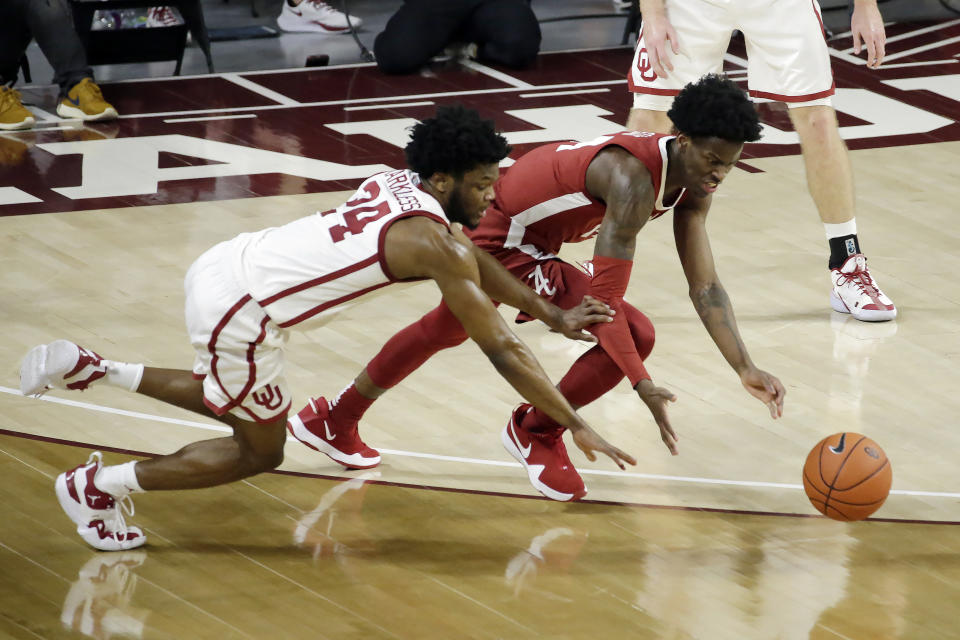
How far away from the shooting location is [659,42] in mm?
5891

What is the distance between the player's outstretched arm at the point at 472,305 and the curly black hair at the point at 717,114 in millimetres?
790

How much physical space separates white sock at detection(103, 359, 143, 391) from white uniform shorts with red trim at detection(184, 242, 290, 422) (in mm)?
279

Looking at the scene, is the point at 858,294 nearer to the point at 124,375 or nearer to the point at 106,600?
the point at 124,375

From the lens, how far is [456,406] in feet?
16.9

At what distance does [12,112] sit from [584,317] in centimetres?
516

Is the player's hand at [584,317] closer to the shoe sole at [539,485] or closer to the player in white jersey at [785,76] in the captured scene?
the shoe sole at [539,485]

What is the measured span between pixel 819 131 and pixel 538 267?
6.33ft

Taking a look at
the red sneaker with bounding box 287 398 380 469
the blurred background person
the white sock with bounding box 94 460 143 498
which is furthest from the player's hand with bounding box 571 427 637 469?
the blurred background person

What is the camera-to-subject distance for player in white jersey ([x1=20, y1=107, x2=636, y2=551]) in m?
3.73

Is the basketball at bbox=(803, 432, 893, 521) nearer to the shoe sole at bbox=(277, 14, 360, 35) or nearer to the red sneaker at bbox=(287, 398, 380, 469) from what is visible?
the red sneaker at bbox=(287, 398, 380, 469)

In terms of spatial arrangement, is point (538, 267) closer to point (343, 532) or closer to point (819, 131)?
point (343, 532)

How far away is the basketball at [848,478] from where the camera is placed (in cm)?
404

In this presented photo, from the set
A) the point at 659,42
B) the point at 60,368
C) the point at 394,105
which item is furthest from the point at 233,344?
the point at 394,105

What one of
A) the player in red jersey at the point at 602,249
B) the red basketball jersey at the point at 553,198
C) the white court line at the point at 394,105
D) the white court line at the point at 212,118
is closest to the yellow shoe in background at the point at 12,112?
the white court line at the point at 212,118
